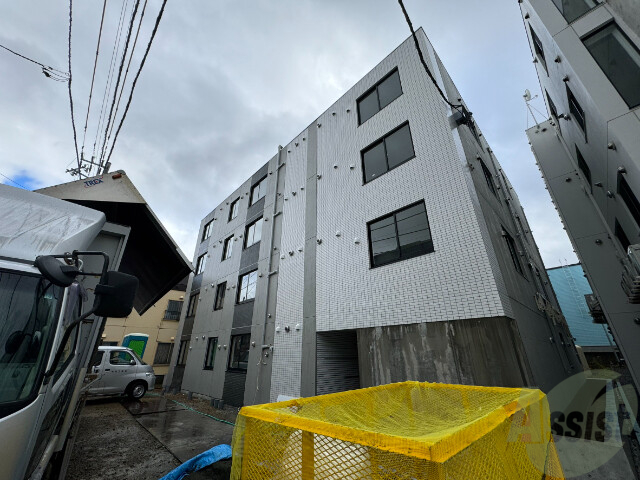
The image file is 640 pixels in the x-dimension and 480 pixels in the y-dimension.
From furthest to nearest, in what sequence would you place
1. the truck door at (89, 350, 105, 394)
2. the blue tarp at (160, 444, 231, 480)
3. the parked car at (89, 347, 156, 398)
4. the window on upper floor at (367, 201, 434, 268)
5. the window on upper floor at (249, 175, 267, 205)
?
the window on upper floor at (249, 175, 267, 205), the parked car at (89, 347, 156, 398), the truck door at (89, 350, 105, 394), the window on upper floor at (367, 201, 434, 268), the blue tarp at (160, 444, 231, 480)

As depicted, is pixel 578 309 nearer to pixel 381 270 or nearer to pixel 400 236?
pixel 400 236

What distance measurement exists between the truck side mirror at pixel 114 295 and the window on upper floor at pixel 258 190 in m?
12.9

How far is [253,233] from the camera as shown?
48.3 feet

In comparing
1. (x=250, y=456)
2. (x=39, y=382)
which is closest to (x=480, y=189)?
(x=250, y=456)

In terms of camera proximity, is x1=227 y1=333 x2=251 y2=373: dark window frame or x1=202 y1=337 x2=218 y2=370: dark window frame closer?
x1=227 y1=333 x2=251 y2=373: dark window frame

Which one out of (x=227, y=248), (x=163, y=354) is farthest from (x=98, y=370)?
(x=163, y=354)

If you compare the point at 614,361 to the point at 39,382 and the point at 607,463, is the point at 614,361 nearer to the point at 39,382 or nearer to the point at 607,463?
the point at 607,463

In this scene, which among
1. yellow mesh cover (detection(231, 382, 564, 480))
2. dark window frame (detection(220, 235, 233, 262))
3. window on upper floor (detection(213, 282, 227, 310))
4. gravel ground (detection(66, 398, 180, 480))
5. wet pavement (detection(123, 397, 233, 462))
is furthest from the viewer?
dark window frame (detection(220, 235, 233, 262))

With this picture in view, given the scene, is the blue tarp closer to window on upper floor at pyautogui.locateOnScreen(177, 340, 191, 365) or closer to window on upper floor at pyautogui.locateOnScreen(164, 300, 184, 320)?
window on upper floor at pyautogui.locateOnScreen(177, 340, 191, 365)

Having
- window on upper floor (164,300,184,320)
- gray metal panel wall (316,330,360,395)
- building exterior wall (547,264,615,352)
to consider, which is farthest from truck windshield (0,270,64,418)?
building exterior wall (547,264,615,352)

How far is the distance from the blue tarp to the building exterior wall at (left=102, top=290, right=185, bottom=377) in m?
21.7

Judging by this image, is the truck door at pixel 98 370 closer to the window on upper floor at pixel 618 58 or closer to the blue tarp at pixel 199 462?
the blue tarp at pixel 199 462

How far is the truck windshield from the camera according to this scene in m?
2.02

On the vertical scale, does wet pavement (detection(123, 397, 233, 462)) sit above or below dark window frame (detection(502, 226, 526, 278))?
below
